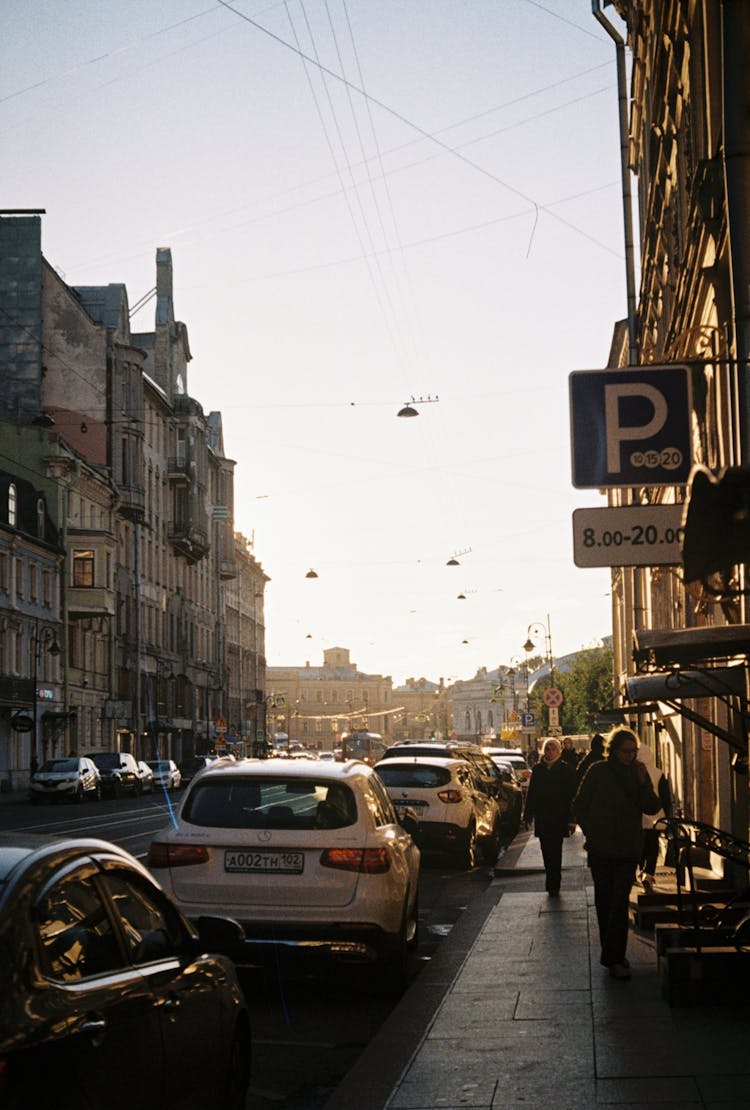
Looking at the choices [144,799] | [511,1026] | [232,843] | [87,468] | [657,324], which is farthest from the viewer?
[87,468]

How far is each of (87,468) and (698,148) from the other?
54.4 meters

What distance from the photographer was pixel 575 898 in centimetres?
1731

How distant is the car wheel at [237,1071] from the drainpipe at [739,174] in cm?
702

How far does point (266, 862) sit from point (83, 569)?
194 ft

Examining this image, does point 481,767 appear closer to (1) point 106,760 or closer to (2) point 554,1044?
(2) point 554,1044

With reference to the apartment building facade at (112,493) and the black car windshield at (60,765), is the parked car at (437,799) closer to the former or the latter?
the black car windshield at (60,765)

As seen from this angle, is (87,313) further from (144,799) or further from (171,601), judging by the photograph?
(144,799)

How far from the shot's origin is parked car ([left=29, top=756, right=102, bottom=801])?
50.8 meters

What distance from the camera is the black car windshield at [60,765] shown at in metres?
52.1

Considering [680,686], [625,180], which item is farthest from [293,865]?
[625,180]

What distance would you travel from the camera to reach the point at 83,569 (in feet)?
225

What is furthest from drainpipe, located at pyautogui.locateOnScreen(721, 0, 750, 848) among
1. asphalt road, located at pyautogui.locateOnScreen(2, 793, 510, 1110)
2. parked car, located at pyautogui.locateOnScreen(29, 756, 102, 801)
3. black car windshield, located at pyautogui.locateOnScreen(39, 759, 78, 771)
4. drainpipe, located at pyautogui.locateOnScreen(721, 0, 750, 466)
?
black car windshield, located at pyautogui.locateOnScreen(39, 759, 78, 771)

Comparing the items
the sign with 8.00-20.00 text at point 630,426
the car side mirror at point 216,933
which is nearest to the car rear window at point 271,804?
the sign with 8.00-20.00 text at point 630,426

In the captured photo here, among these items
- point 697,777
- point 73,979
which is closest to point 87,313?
point 697,777
